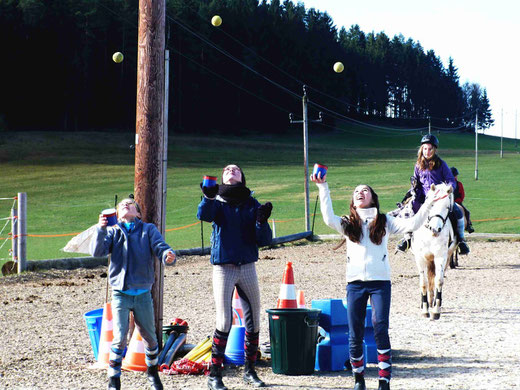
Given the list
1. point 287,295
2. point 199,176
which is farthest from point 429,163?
point 199,176

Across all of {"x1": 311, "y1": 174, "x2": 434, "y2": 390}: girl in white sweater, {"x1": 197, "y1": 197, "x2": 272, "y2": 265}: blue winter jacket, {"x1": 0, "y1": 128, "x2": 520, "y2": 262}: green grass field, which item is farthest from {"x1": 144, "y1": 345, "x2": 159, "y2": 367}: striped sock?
{"x1": 0, "y1": 128, "x2": 520, "y2": 262}: green grass field

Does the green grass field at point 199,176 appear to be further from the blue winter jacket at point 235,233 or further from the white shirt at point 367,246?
the white shirt at point 367,246

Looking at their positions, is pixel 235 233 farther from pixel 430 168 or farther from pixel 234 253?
pixel 430 168

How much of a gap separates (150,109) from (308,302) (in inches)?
220

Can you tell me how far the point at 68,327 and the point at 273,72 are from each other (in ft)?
271

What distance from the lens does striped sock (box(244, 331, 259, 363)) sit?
7.49 metres

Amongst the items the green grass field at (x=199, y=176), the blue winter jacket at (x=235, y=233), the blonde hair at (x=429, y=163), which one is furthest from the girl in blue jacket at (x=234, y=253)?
the green grass field at (x=199, y=176)

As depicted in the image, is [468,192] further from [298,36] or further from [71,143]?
[298,36]

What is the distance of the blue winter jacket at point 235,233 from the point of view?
24.0ft

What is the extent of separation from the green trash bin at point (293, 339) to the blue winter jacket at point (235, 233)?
76cm

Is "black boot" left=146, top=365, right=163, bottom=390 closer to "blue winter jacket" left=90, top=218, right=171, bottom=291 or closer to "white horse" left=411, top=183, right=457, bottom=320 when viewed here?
"blue winter jacket" left=90, top=218, right=171, bottom=291

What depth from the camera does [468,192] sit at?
43219 mm

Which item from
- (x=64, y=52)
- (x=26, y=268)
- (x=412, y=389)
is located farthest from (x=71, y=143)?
(x=412, y=389)

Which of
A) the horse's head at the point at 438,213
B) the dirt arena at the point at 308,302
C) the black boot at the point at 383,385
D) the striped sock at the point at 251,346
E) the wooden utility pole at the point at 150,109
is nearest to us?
the black boot at the point at 383,385
